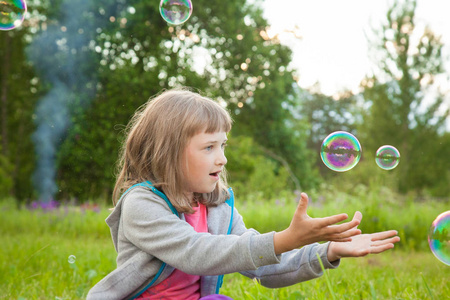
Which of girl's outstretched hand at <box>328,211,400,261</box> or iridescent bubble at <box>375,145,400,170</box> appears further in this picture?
iridescent bubble at <box>375,145,400,170</box>

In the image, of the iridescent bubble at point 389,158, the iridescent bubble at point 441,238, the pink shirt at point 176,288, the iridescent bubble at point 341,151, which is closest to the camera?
the pink shirt at point 176,288

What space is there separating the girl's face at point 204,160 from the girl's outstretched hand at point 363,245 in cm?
52

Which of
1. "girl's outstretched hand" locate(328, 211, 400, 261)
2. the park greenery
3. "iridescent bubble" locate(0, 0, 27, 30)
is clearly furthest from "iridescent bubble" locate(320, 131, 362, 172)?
the park greenery

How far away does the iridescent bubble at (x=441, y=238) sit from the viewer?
2219 mm

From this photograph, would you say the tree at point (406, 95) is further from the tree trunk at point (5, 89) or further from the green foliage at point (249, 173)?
the tree trunk at point (5, 89)

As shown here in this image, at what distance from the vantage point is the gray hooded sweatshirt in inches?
60.6

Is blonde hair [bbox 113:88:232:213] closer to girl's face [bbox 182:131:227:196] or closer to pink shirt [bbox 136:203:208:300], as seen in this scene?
girl's face [bbox 182:131:227:196]

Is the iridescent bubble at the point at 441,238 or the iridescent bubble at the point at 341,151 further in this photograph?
the iridescent bubble at the point at 341,151

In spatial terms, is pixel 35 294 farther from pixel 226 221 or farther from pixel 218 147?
pixel 218 147

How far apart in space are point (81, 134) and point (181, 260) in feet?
28.8

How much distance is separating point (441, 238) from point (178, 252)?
1348 mm

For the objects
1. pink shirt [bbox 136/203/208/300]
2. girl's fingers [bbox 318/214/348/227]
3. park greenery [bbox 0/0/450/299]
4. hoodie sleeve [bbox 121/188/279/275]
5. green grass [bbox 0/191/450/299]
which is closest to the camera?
girl's fingers [bbox 318/214/348/227]

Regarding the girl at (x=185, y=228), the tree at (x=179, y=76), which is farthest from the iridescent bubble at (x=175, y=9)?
the tree at (x=179, y=76)

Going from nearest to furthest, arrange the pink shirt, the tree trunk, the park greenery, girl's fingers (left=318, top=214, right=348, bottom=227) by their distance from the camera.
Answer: girl's fingers (left=318, top=214, right=348, bottom=227), the pink shirt, the park greenery, the tree trunk
